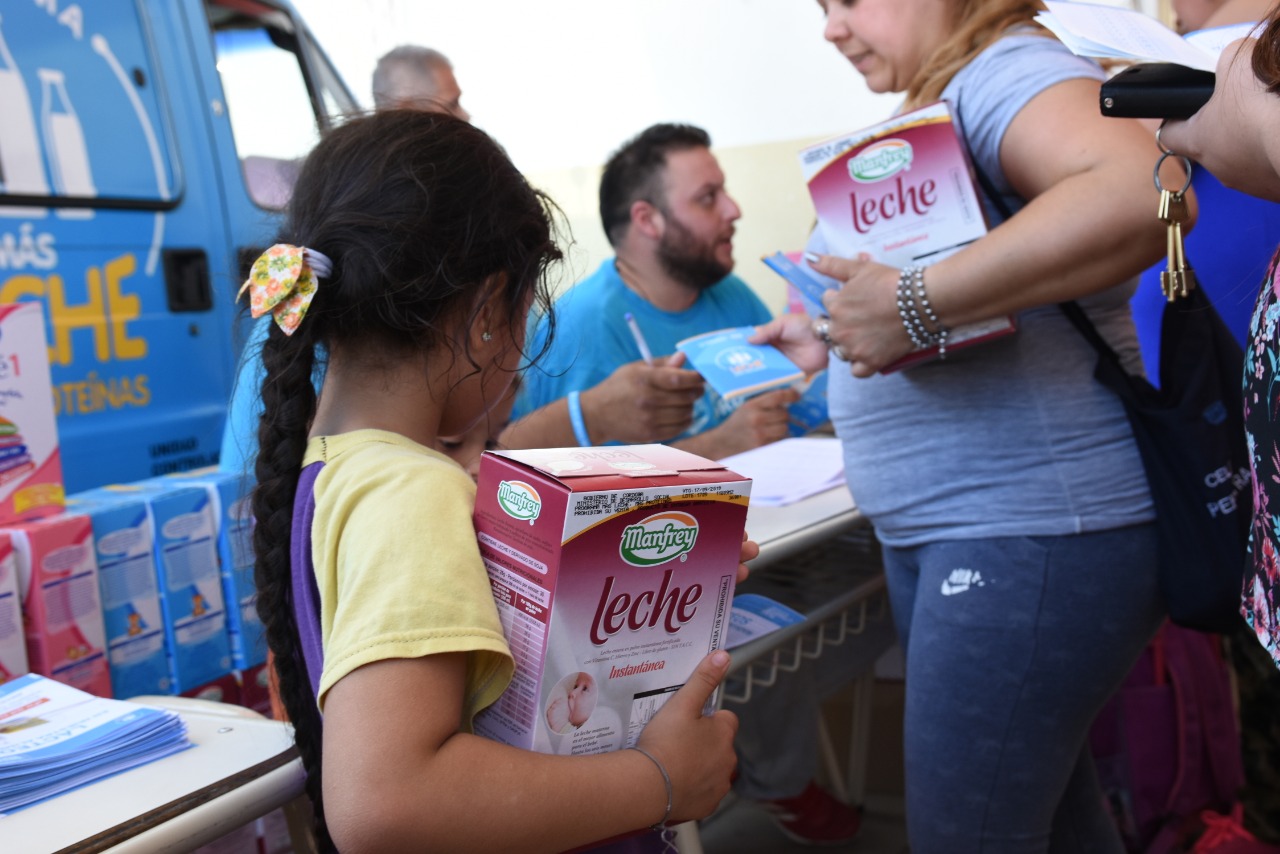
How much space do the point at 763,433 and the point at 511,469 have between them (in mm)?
→ 1434

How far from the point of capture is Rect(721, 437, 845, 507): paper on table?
1.94 metres

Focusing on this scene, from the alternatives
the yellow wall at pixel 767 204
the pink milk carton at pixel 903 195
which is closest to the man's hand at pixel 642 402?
the pink milk carton at pixel 903 195

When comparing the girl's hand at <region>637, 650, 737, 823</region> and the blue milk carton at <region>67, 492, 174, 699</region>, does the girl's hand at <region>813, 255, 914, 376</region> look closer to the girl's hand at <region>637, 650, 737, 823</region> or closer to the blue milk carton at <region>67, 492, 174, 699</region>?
the girl's hand at <region>637, 650, 737, 823</region>

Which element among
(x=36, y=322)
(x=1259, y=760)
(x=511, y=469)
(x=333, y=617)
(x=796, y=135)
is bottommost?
(x=1259, y=760)

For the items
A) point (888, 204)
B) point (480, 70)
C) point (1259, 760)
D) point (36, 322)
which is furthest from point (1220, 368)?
point (480, 70)

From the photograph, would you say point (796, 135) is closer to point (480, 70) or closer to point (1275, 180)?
point (480, 70)

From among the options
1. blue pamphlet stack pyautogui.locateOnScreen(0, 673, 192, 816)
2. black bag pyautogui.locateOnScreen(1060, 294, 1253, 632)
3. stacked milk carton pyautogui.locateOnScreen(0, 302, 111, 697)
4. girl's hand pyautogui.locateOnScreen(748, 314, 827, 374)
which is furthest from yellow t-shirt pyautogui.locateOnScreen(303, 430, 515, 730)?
girl's hand pyautogui.locateOnScreen(748, 314, 827, 374)

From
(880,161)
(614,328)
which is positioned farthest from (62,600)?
(614,328)

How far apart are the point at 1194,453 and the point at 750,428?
1.07 meters

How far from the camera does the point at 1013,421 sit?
1.23 metres

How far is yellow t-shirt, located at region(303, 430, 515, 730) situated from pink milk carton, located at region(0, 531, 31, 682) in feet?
2.11

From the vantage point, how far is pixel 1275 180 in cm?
79

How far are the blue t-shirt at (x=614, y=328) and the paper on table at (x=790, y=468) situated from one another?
0.15 meters

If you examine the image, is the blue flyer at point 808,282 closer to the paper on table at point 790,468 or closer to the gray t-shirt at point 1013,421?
the gray t-shirt at point 1013,421
